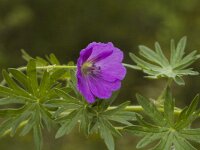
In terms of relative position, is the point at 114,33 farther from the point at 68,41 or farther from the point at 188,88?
the point at 188,88

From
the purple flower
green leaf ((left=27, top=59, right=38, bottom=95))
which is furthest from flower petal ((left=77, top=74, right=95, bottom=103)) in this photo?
green leaf ((left=27, top=59, right=38, bottom=95))

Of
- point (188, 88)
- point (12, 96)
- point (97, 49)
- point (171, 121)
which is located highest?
point (188, 88)

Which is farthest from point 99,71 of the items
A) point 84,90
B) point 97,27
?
point 97,27

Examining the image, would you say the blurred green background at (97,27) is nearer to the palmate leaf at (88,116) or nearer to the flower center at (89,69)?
the flower center at (89,69)

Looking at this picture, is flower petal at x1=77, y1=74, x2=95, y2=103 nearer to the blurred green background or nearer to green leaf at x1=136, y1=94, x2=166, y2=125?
green leaf at x1=136, y1=94, x2=166, y2=125

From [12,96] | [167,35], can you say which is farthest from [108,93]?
[167,35]

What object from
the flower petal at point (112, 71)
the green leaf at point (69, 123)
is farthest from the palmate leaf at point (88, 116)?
the flower petal at point (112, 71)

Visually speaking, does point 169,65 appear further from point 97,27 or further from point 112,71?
point 97,27
